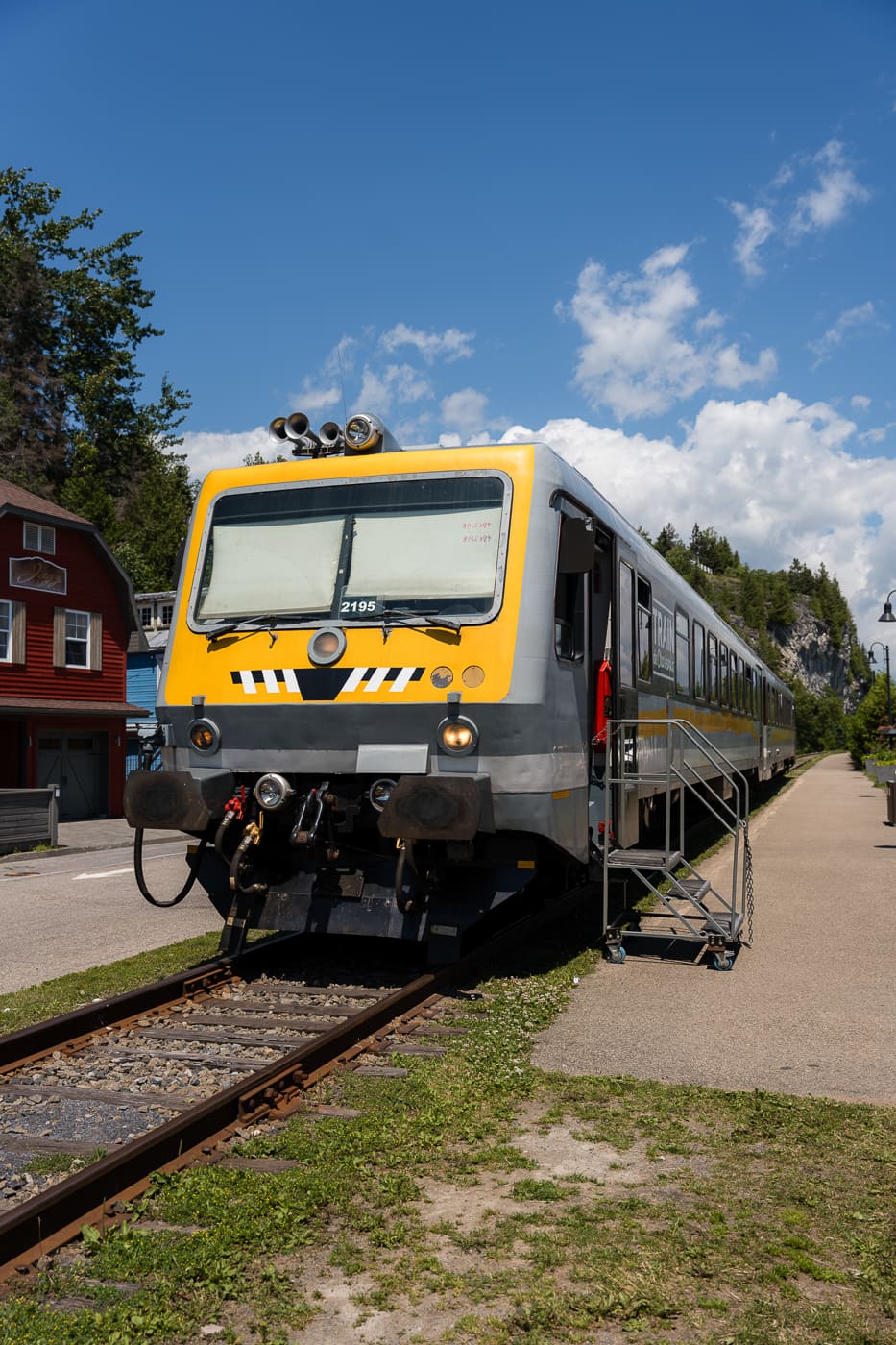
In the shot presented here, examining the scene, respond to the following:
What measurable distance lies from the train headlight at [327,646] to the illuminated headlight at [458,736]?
0.88 m

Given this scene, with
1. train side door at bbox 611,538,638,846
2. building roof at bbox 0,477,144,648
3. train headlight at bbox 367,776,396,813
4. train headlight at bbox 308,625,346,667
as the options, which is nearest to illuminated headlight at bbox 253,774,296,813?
train headlight at bbox 367,776,396,813

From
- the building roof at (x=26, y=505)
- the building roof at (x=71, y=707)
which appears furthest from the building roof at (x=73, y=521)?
the building roof at (x=71, y=707)

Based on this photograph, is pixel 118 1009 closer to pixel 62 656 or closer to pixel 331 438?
pixel 331 438

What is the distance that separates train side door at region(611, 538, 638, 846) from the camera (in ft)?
29.1

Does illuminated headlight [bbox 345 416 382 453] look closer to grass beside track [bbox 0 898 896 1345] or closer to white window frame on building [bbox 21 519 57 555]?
grass beside track [bbox 0 898 896 1345]

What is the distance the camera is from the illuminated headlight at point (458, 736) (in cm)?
721

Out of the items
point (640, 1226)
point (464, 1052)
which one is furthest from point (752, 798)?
point (640, 1226)

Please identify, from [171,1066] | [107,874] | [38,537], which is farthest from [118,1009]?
[38,537]

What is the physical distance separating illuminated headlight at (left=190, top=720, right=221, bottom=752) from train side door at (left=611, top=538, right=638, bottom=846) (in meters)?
3.01

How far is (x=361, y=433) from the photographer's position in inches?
333

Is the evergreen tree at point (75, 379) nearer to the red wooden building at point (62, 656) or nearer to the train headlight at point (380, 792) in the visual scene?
the red wooden building at point (62, 656)

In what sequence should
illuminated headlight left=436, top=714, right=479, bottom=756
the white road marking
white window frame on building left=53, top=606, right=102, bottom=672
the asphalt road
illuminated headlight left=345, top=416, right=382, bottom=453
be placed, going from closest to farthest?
illuminated headlight left=436, top=714, right=479, bottom=756 → illuminated headlight left=345, top=416, right=382, bottom=453 → the asphalt road → the white road marking → white window frame on building left=53, top=606, right=102, bottom=672

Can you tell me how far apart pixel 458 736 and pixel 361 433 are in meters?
2.56

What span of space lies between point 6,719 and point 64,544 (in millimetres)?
4914
